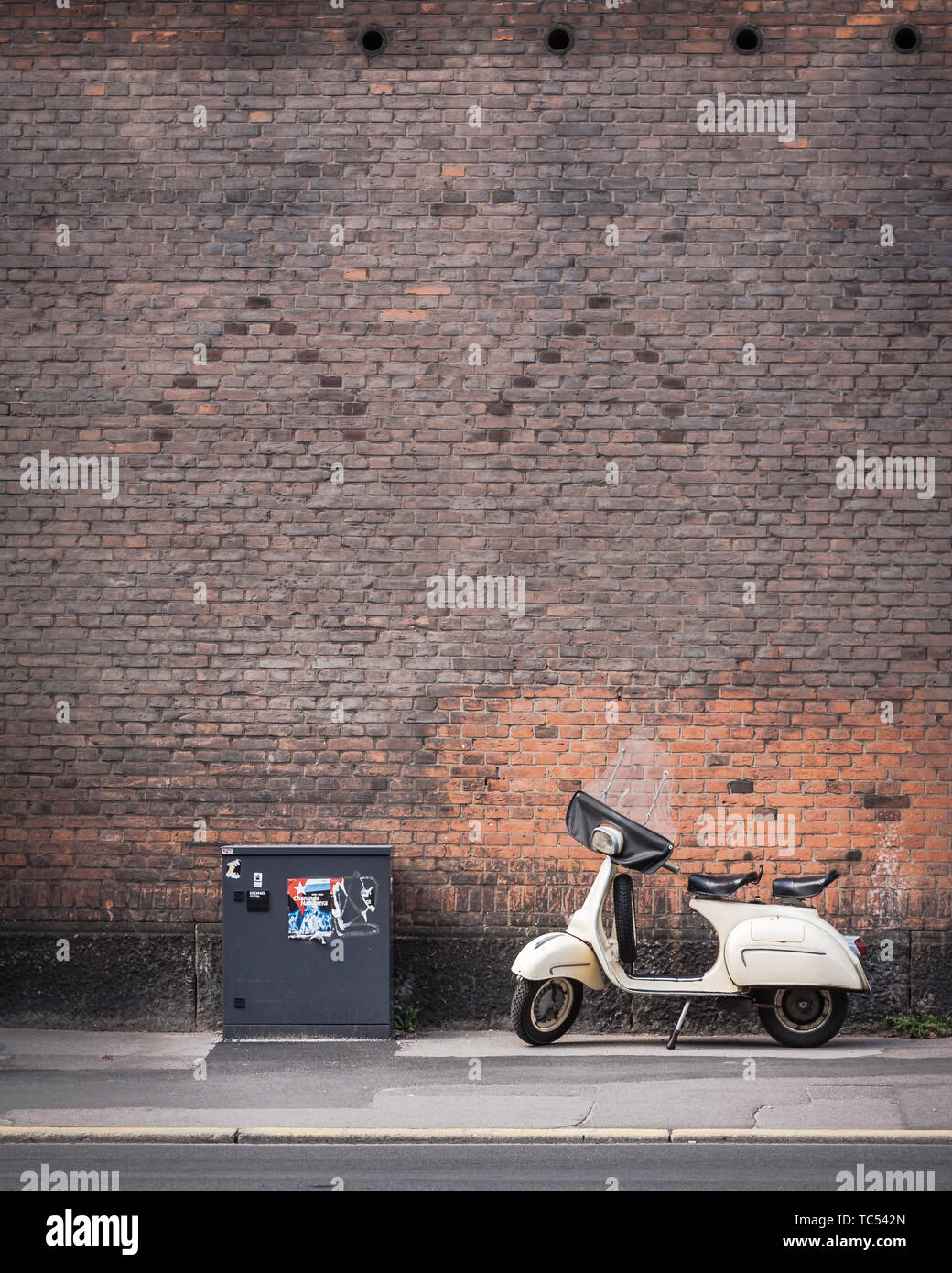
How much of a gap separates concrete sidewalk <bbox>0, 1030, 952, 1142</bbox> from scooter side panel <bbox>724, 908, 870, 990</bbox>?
465 millimetres

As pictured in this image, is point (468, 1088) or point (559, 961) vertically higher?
point (559, 961)

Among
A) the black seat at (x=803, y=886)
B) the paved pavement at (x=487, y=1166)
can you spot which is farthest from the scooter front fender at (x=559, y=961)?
the paved pavement at (x=487, y=1166)

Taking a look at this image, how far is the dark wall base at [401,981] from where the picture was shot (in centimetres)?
976

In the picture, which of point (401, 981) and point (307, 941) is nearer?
point (307, 941)

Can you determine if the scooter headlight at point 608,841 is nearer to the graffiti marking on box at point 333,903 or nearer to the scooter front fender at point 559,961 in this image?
the scooter front fender at point 559,961

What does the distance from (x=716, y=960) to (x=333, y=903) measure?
251cm

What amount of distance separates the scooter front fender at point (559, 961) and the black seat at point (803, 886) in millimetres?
1295

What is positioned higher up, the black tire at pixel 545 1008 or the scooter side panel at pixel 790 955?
the scooter side panel at pixel 790 955

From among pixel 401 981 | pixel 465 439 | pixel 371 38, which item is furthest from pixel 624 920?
pixel 371 38

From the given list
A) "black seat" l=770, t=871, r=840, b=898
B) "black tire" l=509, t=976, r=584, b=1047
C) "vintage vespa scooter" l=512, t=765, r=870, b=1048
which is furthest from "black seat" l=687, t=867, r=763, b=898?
"black tire" l=509, t=976, r=584, b=1047

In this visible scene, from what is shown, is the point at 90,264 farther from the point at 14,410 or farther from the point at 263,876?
the point at 263,876

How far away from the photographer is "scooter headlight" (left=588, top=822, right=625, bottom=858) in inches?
365

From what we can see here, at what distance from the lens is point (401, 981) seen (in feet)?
32.3

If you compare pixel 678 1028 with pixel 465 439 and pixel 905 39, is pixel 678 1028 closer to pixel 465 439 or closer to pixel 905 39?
pixel 465 439
